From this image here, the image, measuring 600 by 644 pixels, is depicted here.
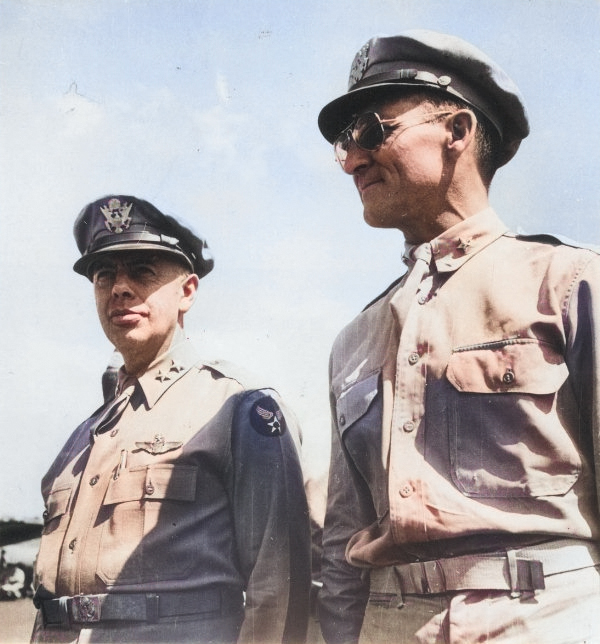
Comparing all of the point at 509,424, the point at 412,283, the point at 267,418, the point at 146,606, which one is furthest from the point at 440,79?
the point at 146,606

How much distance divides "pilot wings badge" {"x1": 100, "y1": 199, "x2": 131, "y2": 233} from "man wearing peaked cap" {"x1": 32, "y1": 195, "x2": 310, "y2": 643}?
0.9 inches

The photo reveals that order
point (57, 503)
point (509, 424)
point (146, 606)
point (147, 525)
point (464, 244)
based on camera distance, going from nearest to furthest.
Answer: point (509, 424)
point (464, 244)
point (146, 606)
point (147, 525)
point (57, 503)

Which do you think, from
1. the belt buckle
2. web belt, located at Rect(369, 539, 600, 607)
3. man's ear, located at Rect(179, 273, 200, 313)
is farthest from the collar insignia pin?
the belt buckle

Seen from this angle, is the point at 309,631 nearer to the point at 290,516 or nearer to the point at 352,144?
the point at 290,516

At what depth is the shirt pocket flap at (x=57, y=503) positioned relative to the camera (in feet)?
10.3

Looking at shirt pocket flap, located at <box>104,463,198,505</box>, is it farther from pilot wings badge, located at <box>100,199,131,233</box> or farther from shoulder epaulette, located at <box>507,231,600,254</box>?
shoulder epaulette, located at <box>507,231,600,254</box>

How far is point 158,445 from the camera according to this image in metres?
3.06

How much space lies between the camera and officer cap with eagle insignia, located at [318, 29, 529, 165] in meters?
2.51

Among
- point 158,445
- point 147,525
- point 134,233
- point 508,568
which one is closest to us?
point 508,568

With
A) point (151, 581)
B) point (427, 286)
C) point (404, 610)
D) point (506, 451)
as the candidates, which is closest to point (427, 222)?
point (427, 286)

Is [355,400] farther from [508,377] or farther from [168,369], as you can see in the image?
[168,369]

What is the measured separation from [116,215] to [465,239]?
1.74 meters

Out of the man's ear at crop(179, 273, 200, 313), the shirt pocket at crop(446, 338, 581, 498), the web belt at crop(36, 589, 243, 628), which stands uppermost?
the man's ear at crop(179, 273, 200, 313)

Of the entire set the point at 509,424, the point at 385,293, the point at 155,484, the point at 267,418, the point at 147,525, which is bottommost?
the point at 147,525
